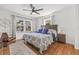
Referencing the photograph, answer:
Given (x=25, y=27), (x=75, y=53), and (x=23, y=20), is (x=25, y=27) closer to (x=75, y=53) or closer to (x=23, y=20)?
(x=23, y=20)

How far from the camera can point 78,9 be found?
1.62 meters

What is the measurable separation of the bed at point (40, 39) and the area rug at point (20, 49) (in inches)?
3.5

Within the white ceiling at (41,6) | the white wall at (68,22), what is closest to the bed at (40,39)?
the white wall at (68,22)

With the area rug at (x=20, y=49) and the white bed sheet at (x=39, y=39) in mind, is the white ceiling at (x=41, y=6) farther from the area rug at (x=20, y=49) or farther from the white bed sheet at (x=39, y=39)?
the area rug at (x=20, y=49)

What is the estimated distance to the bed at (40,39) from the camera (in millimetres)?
1652

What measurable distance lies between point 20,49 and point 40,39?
1.24ft

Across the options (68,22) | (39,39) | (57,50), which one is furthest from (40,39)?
(68,22)

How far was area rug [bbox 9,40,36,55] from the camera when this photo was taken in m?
1.66

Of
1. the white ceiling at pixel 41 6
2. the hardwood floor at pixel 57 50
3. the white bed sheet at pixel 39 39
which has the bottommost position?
the hardwood floor at pixel 57 50

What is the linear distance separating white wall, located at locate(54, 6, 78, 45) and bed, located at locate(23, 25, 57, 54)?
0.43ft

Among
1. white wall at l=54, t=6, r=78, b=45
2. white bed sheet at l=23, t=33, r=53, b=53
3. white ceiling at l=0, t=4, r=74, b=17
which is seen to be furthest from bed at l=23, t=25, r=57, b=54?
white ceiling at l=0, t=4, r=74, b=17

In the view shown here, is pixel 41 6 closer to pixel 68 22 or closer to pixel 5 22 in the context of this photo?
pixel 68 22

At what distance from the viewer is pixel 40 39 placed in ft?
5.41
